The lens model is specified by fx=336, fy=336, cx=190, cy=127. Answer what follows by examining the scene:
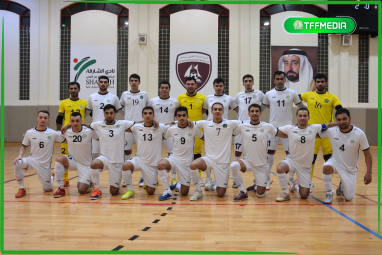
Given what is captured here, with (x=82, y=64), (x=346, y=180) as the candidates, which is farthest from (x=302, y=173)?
(x=82, y=64)

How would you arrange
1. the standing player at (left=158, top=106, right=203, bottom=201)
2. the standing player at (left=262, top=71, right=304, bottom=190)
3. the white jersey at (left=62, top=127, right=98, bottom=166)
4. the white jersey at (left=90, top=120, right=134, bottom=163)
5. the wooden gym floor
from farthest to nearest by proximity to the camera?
1. the standing player at (left=262, top=71, right=304, bottom=190)
2. the white jersey at (left=62, top=127, right=98, bottom=166)
3. the white jersey at (left=90, top=120, right=134, bottom=163)
4. the standing player at (left=158, top=106, right=203, bottom=201)
5. the wooden gym floor

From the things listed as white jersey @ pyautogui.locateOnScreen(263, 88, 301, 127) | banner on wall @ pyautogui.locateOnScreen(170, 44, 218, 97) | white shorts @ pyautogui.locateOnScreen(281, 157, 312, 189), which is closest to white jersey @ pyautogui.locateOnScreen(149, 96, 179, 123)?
white jersey @ pyautogui.locateOnScreen(263, 88, 301, 127)

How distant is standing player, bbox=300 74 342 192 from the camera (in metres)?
6.12

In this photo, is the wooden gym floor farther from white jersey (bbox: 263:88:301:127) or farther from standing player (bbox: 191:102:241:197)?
white jersey (bbox: 263:88:301:127)

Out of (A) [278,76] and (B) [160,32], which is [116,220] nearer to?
(A) [278,76]

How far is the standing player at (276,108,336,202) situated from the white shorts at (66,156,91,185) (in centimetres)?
331

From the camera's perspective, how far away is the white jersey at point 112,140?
5879 mm

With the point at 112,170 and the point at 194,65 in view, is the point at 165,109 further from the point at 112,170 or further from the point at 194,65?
the point at 194,65

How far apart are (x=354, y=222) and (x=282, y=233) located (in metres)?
1.15

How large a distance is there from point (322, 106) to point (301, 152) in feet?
3.97

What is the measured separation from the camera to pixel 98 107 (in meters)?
6.77

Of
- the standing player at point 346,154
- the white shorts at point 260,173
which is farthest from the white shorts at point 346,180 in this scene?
the white shorts at point 260,173

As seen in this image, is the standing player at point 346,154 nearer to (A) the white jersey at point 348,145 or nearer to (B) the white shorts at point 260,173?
(A) the white jersey at point 348,145

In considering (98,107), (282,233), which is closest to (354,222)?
(282,233)
